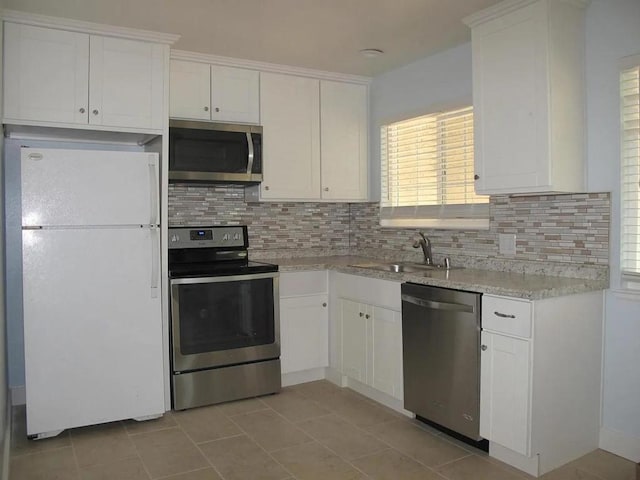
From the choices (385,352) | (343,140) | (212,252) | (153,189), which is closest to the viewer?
(153,189)

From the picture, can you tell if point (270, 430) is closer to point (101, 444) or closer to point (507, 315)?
point (101, 444)

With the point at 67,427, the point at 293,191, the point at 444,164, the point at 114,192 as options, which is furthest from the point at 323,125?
the point at 67,427

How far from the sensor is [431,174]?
3779mm

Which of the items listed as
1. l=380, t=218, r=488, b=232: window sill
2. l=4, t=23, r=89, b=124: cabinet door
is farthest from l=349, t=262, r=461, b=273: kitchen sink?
l=4, t=23, r=89, b=124: cabinet door

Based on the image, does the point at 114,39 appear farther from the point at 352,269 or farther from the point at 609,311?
the point at 609,311

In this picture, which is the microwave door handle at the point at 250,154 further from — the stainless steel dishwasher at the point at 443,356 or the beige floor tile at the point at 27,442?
the beige floor tile at the point at 27,442

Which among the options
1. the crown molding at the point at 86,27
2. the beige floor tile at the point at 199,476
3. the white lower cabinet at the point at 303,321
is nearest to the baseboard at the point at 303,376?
the white lower cabinet at the point at 303,321

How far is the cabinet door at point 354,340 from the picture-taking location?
3.47m

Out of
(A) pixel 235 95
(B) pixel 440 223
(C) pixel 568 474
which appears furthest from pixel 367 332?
(A) pixel 235 95

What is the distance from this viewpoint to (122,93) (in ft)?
10.3

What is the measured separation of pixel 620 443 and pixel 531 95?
5.87 feet

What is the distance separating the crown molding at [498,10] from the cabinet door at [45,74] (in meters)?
2.17

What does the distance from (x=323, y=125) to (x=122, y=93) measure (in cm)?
152

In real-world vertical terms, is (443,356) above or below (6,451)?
above
